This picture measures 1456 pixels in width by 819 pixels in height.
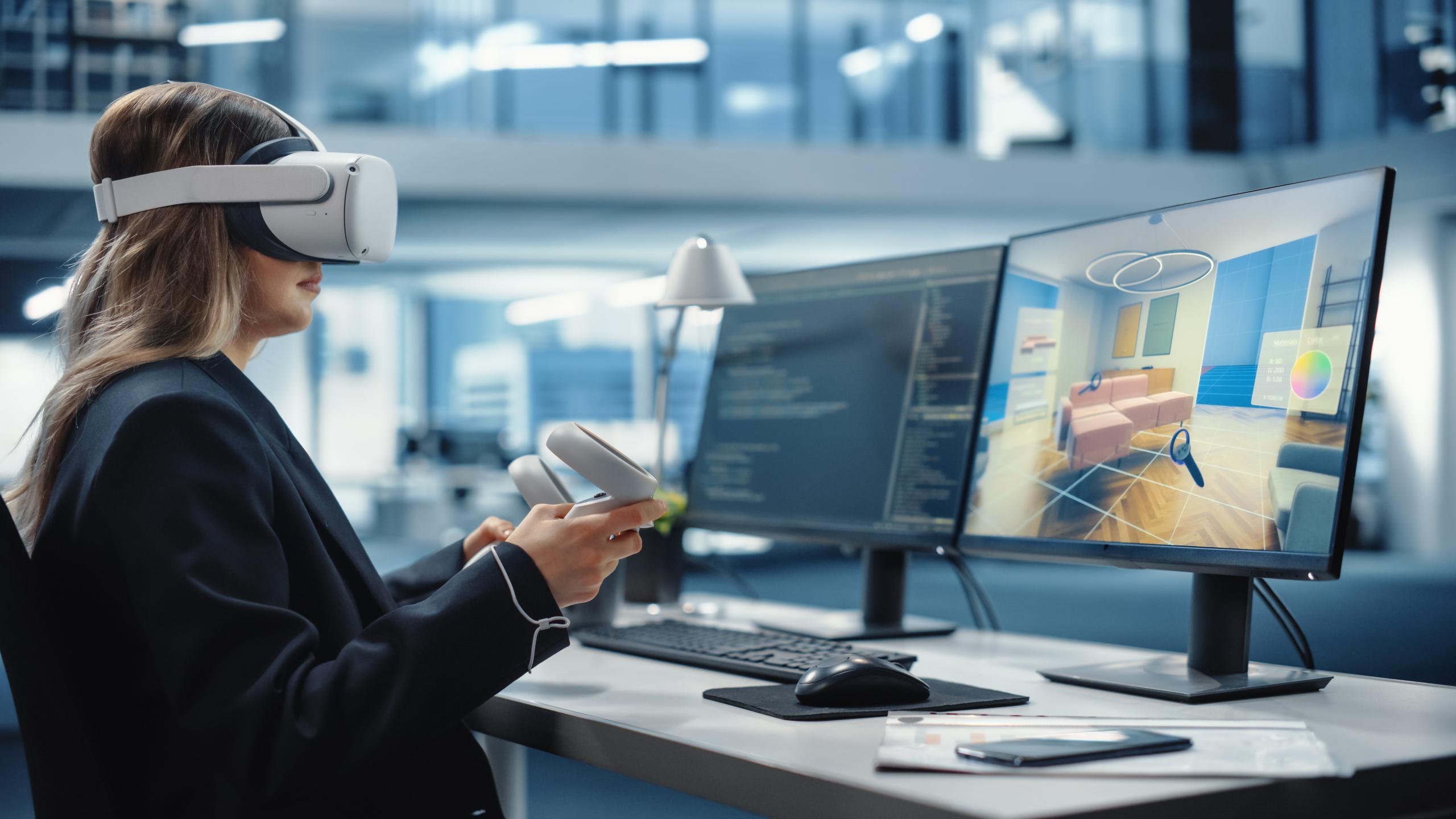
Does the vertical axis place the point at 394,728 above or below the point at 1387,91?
below

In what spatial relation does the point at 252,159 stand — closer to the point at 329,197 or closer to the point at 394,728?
the point at 329,197

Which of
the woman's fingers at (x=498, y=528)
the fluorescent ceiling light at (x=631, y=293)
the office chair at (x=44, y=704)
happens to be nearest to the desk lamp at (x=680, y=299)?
the woman's fingers at (x=498, y=528)

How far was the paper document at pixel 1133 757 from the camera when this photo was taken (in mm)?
773

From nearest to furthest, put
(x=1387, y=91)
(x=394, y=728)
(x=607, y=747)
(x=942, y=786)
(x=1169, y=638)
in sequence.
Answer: (x=942, y=786) → (x=394, y=728) → (x=607, y=747) → (x=1169, y=638) → (x=1387, y=91)

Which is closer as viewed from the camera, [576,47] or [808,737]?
[808,737]

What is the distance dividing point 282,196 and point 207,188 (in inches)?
2.5

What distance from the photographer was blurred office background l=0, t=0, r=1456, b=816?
22.4ft

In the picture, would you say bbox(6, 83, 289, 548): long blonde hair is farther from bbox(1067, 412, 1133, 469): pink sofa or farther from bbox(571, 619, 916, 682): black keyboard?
bbox(1067, 412, 1133, 469): pink sofa

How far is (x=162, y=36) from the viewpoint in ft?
22.1

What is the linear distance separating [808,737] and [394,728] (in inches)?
12.4

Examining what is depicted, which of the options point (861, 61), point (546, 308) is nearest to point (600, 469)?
point (861, 61)

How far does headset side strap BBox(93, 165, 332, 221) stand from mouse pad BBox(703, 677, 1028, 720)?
0.60m

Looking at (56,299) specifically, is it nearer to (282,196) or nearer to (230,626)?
(282,196)

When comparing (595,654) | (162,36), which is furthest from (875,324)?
(162,36)
